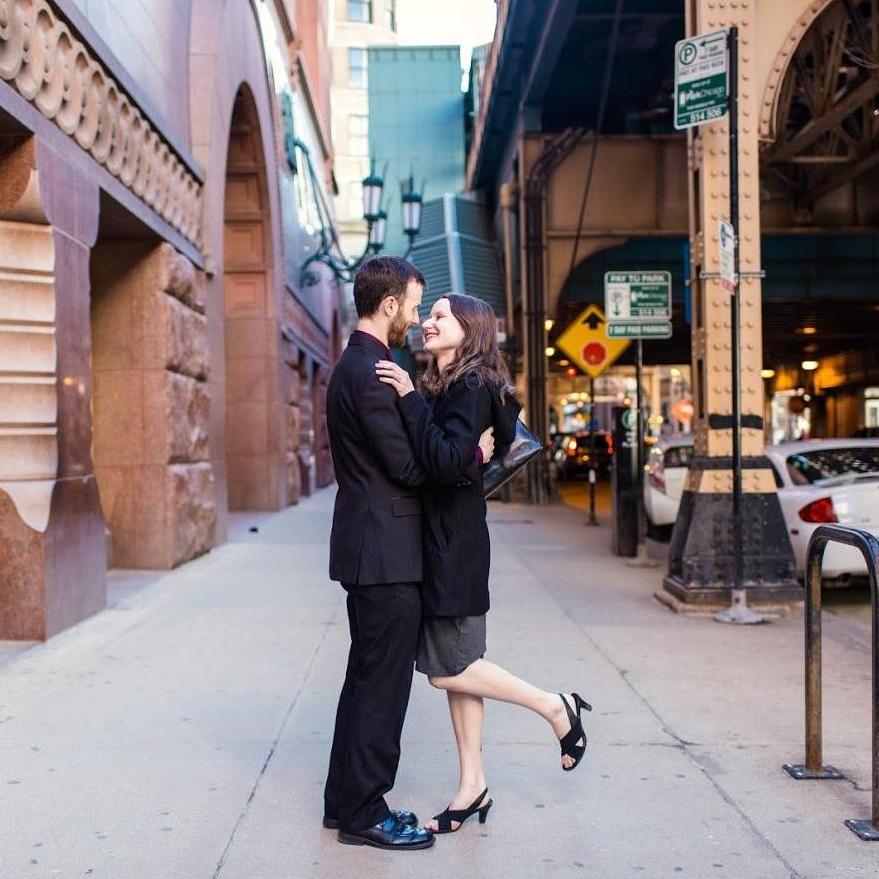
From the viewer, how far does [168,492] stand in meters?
10.6

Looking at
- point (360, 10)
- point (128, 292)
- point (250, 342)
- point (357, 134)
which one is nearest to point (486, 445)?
point (128, 292)

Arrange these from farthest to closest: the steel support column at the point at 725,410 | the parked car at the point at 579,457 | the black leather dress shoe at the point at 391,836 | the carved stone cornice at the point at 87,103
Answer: the parked car at the point at 579,457 < the steel support column at the point at 725,410 < the carved stone cornice at the point at 87,103 < the black leather dress shoe at the point at 391,836

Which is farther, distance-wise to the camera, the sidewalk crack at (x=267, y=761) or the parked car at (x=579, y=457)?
the parked car at (x=579, y=457)

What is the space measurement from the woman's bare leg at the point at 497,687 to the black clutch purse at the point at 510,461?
637 mm

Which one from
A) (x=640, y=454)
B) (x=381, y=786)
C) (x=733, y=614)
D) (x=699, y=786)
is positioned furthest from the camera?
(x=640, y=454)

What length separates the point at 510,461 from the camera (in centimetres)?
392

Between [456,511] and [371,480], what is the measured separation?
32 cm

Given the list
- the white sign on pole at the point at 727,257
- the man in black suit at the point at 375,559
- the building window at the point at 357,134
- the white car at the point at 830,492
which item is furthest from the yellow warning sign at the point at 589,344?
the building window at the point at 357,134

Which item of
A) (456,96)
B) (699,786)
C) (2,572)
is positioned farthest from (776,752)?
(456,96)

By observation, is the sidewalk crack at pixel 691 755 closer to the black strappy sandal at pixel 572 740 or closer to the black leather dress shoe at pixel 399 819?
the black strappy sandal at pixel 572 740

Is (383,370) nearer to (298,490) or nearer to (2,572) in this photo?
(2,572)

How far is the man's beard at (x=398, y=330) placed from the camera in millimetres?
3854

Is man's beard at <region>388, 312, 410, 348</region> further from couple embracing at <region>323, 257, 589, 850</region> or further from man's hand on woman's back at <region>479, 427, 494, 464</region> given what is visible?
man's hand on woman's back at <region>479, 427, 494, 464</region>

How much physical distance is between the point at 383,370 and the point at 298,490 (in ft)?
61.7
